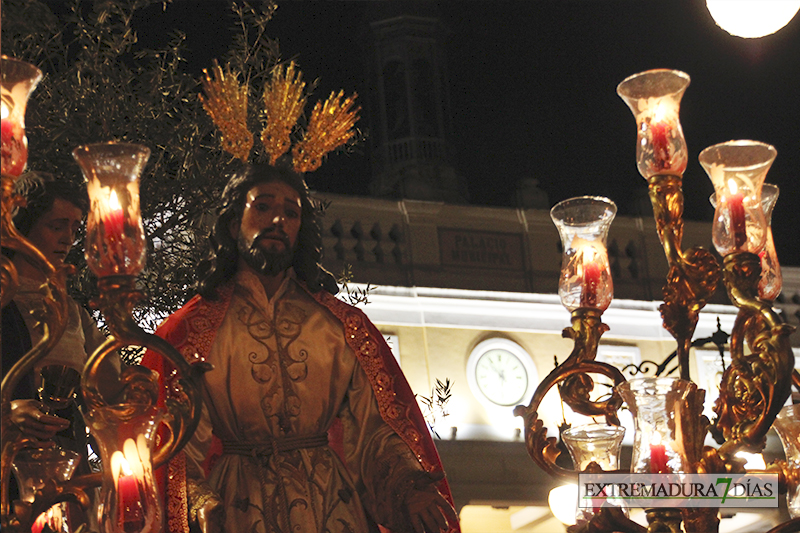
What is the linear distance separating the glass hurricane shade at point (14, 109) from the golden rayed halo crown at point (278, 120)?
1.06 meters

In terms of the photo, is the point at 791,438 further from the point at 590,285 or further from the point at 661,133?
the point at 661,133

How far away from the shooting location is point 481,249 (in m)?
16.0

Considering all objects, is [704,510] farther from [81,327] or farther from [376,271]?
[376,271]

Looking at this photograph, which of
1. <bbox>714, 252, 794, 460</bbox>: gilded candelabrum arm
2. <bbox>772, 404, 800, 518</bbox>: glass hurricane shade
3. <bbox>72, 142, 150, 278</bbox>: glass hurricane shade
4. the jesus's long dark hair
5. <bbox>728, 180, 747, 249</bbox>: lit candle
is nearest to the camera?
<bbox>72, 142, 150, 278</bbox>: glass hurricane shade

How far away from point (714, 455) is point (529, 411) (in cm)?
71

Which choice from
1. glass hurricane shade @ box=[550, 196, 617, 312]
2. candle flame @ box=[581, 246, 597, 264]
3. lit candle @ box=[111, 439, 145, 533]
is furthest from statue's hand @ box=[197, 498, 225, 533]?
candle flame @ box=[581, 246, 597, 264]

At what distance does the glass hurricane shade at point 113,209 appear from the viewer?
10.4 ft

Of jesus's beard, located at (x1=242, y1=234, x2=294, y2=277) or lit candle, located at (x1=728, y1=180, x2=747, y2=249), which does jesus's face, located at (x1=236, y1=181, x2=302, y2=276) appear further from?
lit candle, located at (x1=728, y1=180, x2=747, y2=249)

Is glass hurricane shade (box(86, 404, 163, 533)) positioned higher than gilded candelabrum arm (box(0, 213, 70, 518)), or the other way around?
gilded candelabrum arm (box(0, 213, 70, 518))

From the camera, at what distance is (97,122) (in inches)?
247

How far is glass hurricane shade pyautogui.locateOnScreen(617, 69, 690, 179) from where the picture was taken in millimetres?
4039

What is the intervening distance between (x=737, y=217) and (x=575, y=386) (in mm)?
753

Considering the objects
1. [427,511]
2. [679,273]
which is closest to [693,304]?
[679,273]

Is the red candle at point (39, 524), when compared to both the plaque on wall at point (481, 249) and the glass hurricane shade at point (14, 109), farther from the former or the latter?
the plaque on wall at point (481, 249)
